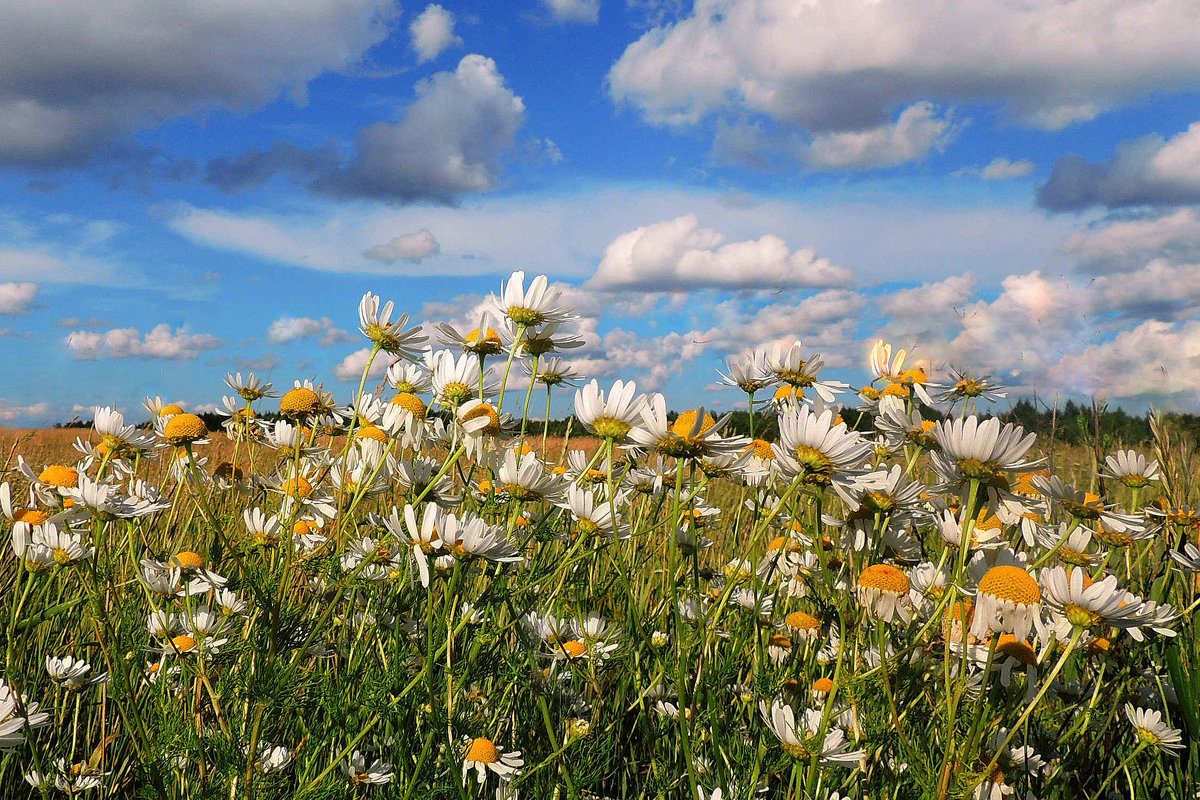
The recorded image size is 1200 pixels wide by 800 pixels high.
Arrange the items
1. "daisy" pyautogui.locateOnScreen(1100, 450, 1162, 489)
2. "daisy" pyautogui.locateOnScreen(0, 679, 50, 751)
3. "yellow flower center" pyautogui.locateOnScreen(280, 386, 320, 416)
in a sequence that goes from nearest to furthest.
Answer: "daisy" pyautogui.locateOnScreen(0, 679, 50, 751) → "yellow flower center" pyautogui.locateOnScreen(280, 386, 320, 416) → "daisy" pyautogui.locateOnScreen(1100, 450, 1162, 489)

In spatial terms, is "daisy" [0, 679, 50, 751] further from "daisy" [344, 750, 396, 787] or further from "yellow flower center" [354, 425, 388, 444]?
"yellow flower center" [354, 425, 388, 444]

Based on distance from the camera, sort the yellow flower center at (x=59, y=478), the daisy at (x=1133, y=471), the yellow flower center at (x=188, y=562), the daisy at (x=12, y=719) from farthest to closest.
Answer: the daisy at (x=1133, y=471), the yellow flower center at (x=59, y=478), the yellow flower center at (x=188, y=562), the daisy at (x=12, y=719)

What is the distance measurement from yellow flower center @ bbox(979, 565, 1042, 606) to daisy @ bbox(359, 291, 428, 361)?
4.99 ft

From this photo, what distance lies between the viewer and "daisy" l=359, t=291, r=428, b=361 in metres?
2.22

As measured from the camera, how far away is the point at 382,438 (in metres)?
2.20

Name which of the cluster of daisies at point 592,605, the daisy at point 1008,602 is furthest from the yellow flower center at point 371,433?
the daisy at point 1008,602

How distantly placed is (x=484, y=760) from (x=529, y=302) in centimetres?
107

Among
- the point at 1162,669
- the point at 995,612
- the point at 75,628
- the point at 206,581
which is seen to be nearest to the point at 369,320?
the point at 206,581

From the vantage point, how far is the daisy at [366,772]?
1846mm

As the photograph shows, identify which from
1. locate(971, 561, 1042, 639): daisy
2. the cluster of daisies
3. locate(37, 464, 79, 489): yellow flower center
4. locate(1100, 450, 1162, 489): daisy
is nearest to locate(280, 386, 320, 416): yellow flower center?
the cluster of daisies

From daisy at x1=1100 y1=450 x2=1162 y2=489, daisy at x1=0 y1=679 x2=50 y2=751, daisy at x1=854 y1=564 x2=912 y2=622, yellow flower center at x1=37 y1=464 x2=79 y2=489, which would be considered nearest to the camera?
daisy at x1=0 y1=679 x2=50 y2=751

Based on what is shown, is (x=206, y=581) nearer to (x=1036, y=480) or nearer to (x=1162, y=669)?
(x=1036, y=480)

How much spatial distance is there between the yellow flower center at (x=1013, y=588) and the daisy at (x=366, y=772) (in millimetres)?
1296

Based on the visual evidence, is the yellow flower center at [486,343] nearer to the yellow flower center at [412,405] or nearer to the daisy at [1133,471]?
the yellow flower center at [412,405]
